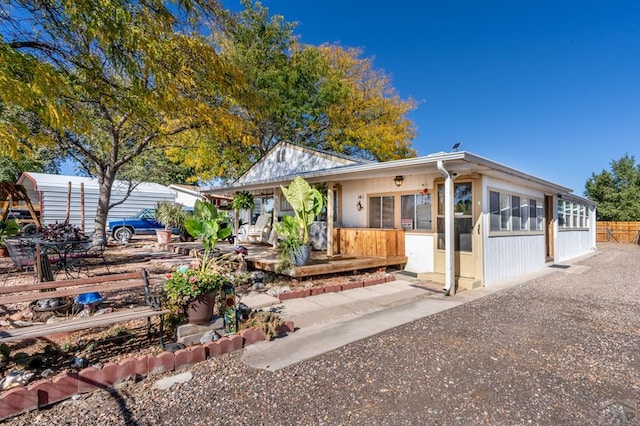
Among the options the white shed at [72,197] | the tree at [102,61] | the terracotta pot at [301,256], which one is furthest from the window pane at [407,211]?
the white shed at [72,197]

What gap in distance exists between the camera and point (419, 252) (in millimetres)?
8359

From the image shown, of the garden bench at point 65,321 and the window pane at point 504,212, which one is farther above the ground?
the window pane at point 504,212

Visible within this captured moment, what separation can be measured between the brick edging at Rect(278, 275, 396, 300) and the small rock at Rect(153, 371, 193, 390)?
2796 mm

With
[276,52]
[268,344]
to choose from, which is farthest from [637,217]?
[268,344]

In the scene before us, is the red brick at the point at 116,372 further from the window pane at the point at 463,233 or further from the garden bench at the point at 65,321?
the window pane at the point at 463,233

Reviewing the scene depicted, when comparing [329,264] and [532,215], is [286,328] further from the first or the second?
[532,215]

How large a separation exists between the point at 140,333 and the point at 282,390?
211 cm

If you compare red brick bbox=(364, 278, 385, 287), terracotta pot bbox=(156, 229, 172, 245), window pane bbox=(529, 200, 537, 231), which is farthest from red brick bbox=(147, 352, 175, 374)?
terracotta pot bbox=(156, 229, 172, 245)

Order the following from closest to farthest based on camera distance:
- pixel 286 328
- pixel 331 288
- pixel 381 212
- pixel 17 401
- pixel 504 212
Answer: pixel 17 401, pixel 286 328, pixel 331 288, pixel 504 212, pixel 381 212

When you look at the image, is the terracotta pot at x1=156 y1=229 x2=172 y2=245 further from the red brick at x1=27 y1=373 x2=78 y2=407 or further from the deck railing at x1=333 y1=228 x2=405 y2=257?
the red brick at x1=27 y1=373 x2=78 y2=407

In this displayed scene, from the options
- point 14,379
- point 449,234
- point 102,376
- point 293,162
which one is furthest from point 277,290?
point 293,162

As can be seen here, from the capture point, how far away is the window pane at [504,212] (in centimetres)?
813

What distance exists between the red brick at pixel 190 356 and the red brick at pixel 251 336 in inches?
20.2

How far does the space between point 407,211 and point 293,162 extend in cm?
628
